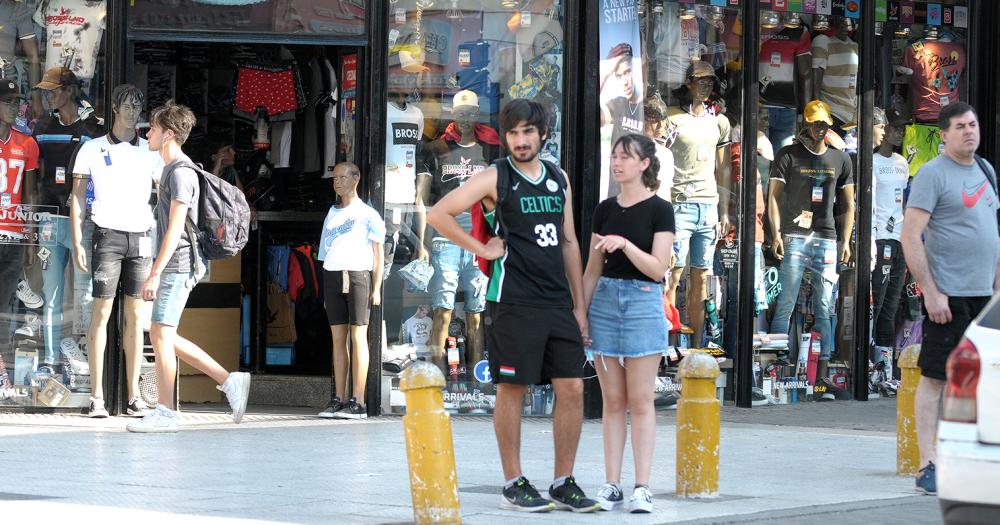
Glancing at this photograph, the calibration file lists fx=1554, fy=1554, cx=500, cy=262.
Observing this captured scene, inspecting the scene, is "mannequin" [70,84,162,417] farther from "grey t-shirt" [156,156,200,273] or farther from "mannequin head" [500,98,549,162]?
"mannequin head" [500,98,549,162]

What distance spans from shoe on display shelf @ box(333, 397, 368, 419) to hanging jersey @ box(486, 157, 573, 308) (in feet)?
14.9

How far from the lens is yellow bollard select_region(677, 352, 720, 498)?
8.10 meters

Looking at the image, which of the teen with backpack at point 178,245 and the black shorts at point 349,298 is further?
the black shorts at point 349,298

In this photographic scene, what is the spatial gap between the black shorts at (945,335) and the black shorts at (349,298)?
489 centimetres

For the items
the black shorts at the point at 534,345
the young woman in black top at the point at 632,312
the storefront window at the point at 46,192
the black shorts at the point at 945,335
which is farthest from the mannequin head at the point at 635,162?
the storefront window at the point at 46,192

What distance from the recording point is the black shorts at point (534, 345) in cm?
750

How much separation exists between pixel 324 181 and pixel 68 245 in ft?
7.90

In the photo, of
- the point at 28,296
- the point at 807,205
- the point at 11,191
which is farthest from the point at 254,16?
the point at 807,205

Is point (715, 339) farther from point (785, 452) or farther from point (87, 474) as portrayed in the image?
point (87, 474)

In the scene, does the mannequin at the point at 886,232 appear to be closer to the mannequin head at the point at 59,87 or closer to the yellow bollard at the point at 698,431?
the yellow bollard at the point at 698,431

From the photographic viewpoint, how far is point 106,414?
1148cm

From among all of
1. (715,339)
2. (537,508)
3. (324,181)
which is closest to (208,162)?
(324,181)

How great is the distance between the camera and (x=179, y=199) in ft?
34.9

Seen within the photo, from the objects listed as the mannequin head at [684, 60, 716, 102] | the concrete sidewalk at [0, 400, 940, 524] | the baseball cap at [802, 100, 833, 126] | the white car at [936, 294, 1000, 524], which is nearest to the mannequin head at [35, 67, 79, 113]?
the concrete sidewalk at [0, 400, 940, 524]
